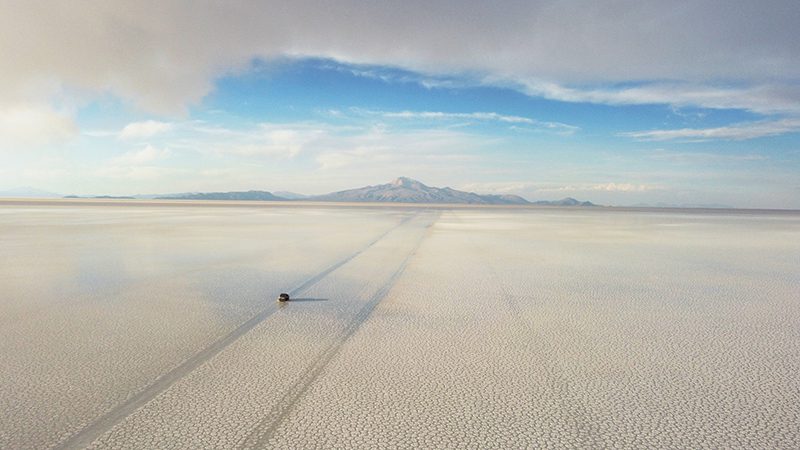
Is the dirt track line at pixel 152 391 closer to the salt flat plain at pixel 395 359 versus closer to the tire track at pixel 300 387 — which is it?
the salt flat plain at pixel 395 359

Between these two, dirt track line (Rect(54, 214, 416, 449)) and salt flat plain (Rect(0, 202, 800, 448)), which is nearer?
dirt track line (Rect(54, 214, 416, 449))

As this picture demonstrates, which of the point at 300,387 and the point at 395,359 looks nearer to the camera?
the point at 300,387

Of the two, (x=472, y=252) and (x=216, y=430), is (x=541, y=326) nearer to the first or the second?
(x=216, y=430)

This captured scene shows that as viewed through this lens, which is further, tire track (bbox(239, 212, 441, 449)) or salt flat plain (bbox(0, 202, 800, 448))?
salt flat plain (bbox(0, 202, 800, 448))

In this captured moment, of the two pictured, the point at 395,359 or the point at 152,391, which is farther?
the point at 395,359

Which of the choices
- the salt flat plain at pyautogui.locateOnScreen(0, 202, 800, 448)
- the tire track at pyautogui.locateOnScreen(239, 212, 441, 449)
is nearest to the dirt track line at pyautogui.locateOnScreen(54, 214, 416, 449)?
the salt flat plain at pyautogui.locateOnScreen(0, 202, 800, 448)

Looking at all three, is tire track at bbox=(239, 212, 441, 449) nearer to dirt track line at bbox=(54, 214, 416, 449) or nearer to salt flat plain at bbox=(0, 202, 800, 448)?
salt flat plain at bbox=(0, 202, 800, 448)

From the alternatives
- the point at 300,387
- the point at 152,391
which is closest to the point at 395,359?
the point at 300,387

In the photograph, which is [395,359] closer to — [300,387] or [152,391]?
[300,387]
